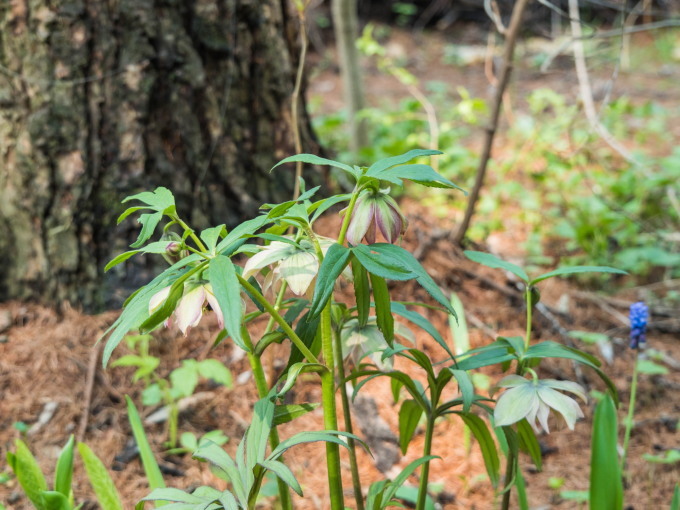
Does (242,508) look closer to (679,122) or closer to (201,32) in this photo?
(201,32)

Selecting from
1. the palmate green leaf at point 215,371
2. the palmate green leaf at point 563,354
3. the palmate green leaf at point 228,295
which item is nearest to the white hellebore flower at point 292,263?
the palmate green leaf at point 228,295

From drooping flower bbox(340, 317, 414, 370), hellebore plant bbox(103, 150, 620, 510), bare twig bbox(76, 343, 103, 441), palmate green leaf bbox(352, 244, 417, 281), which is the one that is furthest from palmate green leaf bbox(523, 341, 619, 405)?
bare twig bbox(76, 343, 103, 441)

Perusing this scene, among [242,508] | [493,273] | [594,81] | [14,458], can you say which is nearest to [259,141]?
[493,273]

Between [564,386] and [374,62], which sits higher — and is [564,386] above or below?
below

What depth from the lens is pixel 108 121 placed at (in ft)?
6.47

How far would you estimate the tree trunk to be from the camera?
1924 mm

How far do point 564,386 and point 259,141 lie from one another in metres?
1.60

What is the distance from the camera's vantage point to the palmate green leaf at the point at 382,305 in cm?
81

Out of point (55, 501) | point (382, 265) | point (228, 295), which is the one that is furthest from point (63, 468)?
point (382, 265)

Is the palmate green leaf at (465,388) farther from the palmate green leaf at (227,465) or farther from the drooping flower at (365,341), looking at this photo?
the palmate green leaf at (227,465)

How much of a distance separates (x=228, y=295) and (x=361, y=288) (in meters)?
0.20

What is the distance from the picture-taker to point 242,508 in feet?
2.94

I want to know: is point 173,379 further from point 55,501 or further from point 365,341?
point 365,341

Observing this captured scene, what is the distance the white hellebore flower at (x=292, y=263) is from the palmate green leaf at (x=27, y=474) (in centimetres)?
60
